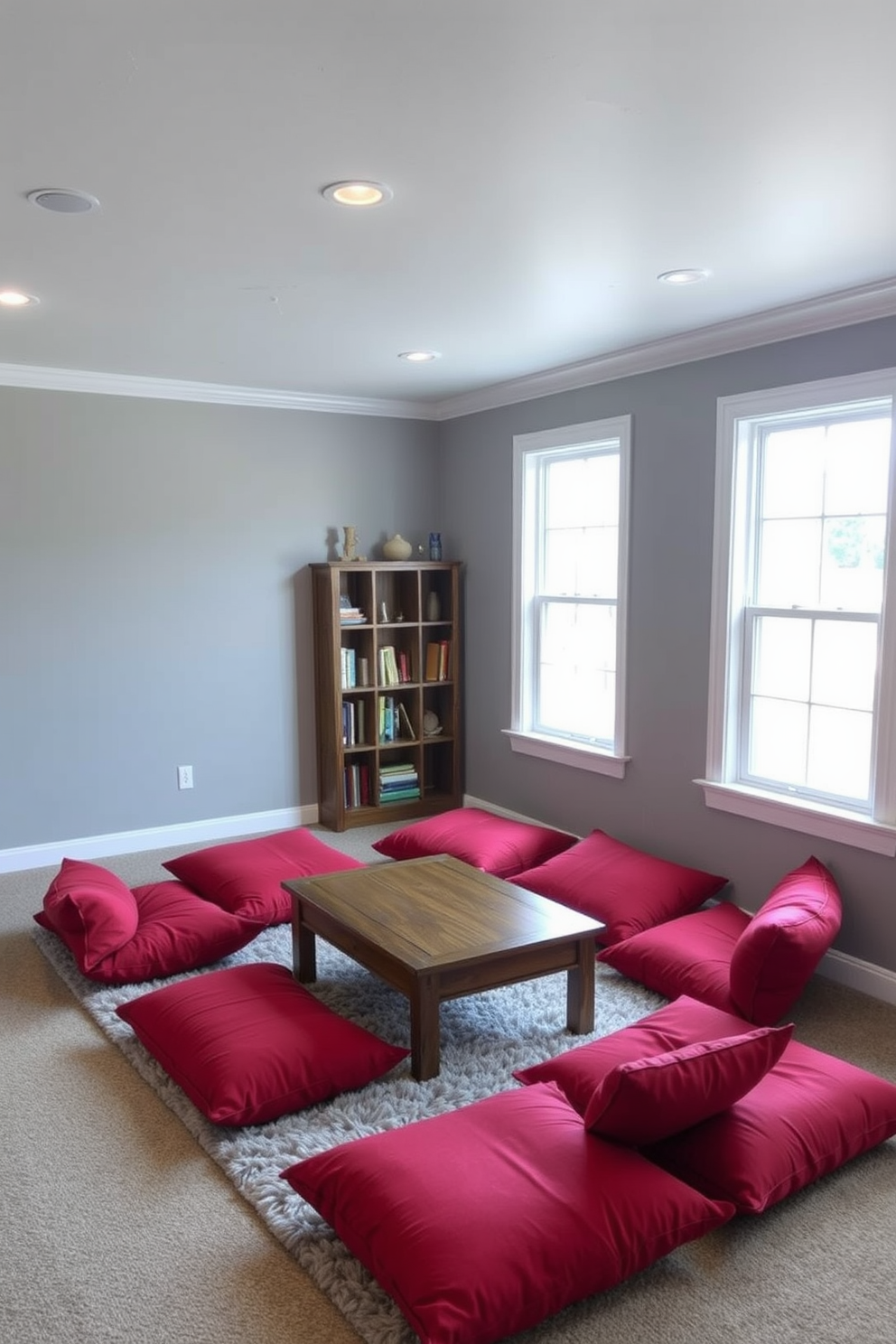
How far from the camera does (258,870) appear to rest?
3953 millimetres

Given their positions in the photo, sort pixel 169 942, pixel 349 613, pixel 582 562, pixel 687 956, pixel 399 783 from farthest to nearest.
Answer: pixel 399 783 → pixel 349 613 → pixel 582 562 → pixel 169 942 → pixel 687 956

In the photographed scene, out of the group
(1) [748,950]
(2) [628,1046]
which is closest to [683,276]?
(1) [748,950]

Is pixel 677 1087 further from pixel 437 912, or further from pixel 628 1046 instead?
pixel 437 912

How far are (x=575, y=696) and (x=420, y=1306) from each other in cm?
340

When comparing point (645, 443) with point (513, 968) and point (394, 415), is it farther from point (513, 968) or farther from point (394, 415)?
point (513, 968)

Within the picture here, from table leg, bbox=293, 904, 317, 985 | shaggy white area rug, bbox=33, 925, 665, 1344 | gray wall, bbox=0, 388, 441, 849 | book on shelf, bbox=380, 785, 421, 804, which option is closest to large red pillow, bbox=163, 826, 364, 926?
shaggy white area rug, bbox=33, 925, 665, 1344

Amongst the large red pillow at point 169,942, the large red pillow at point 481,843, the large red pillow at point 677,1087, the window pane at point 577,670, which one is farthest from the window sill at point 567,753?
the large red pillow at point 677,1087

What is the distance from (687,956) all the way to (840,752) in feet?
3.19

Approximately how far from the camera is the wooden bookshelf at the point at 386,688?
526 cm

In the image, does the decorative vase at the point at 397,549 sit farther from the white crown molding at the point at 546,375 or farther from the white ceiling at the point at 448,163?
the white ceiling at the point at 448,163

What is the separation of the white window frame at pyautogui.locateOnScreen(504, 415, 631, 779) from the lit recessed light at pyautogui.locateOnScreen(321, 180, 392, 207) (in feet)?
6.97

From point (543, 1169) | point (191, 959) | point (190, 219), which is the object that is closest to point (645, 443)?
point (190, 219)

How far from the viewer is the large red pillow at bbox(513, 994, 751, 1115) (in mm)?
2459

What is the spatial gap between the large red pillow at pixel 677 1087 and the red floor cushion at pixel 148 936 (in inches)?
68.2
